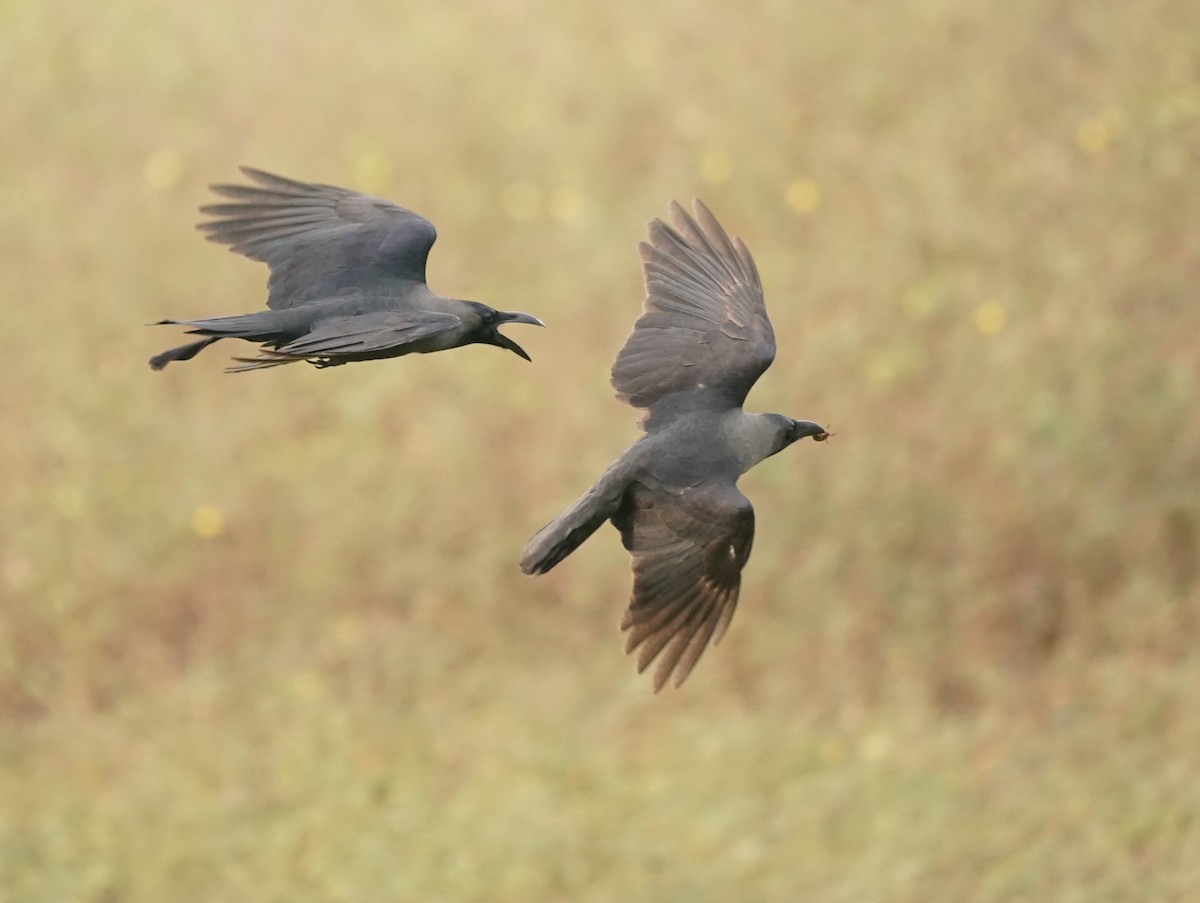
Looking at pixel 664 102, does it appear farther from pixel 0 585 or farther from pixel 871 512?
pixel 0 585

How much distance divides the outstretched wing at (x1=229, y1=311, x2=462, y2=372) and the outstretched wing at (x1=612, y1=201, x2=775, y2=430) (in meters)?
0.97

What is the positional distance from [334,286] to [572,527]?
73cm

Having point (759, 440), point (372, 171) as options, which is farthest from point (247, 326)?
point (372, 171)

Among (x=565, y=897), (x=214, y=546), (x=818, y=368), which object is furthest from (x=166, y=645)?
(x=818, y=368)

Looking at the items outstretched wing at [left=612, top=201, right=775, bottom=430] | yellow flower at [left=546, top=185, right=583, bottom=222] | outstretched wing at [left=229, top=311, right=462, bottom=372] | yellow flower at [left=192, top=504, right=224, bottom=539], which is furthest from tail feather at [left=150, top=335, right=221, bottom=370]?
yellow flower at [left=546, top=185, right=583, bottom=222]

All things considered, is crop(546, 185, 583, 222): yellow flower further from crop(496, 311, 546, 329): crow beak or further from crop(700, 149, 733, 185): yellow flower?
crop(496, 311, 546, 329): crow beak

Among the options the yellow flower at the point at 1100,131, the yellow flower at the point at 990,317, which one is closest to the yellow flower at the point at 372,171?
the yellow flower at the point at 990,317

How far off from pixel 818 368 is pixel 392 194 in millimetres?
2309

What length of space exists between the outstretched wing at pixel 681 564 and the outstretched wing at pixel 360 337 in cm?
79

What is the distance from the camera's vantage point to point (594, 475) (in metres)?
7.82

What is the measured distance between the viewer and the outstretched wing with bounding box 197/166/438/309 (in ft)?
13.1

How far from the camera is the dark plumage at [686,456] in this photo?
13.1 ft

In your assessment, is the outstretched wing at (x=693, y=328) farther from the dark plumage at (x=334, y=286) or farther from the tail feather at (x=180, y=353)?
the tail feather at (x=180, y=353)

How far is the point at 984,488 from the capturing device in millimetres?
7609
